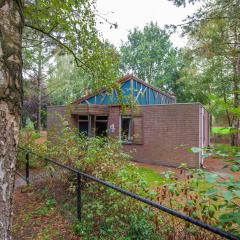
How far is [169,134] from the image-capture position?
11375 millimetres

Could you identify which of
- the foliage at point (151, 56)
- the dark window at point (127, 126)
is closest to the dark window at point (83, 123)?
the dark window at point (127, 126)

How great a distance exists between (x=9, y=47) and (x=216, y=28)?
12264mm

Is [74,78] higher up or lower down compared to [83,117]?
higher up

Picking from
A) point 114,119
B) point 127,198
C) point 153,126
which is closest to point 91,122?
point 114,119

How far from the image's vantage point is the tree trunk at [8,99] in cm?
170

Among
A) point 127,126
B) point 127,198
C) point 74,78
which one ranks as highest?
point 74,78

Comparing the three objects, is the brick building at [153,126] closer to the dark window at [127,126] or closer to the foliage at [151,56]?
the dark window at [127,126]

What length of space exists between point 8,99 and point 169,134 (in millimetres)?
10114

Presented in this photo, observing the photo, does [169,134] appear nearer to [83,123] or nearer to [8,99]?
[83,123]

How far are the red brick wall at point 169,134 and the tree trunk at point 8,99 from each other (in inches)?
335

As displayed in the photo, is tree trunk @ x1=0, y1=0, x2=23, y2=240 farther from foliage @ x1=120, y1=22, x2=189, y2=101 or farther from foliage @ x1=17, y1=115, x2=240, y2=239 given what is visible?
foliage @ x1=120, y1=22, x2=189, y2=101

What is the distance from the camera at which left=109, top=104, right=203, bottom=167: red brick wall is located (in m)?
10.7

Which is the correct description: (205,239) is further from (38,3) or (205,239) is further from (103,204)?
(38,3)

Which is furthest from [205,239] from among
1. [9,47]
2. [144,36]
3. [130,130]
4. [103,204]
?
[144,36]
